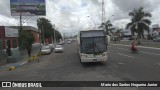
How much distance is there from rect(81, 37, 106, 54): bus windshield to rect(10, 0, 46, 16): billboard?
83.9 feet

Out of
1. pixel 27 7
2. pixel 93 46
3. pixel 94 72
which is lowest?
pixel 94 72

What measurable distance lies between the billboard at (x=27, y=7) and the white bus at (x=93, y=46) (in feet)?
82.7

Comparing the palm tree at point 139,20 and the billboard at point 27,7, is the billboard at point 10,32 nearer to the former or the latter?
the billboard at point 27,7

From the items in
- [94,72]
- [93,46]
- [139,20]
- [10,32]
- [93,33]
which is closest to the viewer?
[94,72]

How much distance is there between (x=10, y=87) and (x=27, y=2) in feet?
113

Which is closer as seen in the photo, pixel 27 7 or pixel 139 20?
pixel 27 7

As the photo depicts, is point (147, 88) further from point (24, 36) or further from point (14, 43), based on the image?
point (14, 43)

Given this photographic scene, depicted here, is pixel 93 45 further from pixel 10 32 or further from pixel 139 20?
pixel 139 20

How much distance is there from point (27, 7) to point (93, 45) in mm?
26670

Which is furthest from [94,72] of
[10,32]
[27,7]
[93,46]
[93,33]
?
[27,7]

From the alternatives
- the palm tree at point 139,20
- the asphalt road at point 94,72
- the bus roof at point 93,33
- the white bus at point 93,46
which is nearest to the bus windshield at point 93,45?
the white bus at point 93,46

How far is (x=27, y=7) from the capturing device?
45406 millimetres

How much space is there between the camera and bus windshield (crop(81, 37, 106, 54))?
21562 millimetres

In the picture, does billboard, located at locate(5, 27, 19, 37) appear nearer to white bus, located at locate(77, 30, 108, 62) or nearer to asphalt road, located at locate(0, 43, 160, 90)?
asphalt road, located at locate(0, 43, 160, 90)
